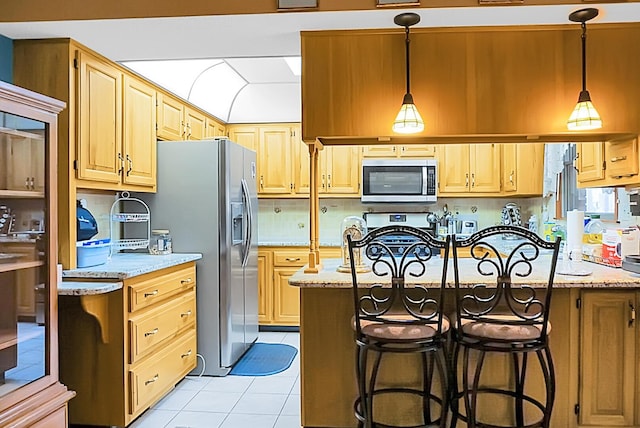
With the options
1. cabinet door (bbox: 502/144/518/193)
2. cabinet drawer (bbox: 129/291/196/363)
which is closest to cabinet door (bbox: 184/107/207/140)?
cabinet drawer (bbox: 129/291/196/363)

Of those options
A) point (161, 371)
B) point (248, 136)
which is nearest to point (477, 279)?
point (161, 371)

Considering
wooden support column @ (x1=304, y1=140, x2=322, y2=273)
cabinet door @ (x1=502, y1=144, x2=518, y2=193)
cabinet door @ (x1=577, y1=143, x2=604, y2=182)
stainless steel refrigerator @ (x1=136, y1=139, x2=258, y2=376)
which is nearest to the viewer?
wooden support column @ (x1=304, y1=140, x2=322, y2=273)

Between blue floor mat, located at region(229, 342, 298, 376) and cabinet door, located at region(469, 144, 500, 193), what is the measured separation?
2.50 metres

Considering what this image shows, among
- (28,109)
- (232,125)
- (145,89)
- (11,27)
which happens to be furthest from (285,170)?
(28,109)

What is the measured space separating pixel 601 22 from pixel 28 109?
9.15 feet

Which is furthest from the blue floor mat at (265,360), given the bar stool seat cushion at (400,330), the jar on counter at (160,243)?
the bar stool seat cushion at (400,330)

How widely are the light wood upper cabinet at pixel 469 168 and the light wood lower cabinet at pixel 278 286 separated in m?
1.48

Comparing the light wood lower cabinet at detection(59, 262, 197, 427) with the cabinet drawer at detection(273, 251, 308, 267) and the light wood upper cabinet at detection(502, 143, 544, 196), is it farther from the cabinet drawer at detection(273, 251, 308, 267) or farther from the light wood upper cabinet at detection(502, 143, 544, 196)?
the light wood upper cabinet at detection(502, 143, 544, 196)

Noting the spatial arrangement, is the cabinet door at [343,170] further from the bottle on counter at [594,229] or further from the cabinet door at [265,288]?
the bottle on counter at [594,229]

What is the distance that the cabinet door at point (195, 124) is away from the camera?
4422mm

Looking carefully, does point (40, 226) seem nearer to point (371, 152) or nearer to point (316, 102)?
point (316, 102)

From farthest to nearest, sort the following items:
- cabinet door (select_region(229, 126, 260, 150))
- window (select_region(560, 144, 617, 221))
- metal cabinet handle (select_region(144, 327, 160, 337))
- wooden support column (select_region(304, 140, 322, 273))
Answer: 1. cabinet door (select_region(229, 126, 260, 150))
2. window (select_region(560, 144, 617, 221))
3. metal cabinet handle (select_region(144, 327, 160, 337))
4. wooden support column (select_region(304, 140, 322, 273))

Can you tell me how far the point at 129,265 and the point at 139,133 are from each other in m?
1.01

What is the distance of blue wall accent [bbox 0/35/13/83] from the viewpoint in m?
2.83
